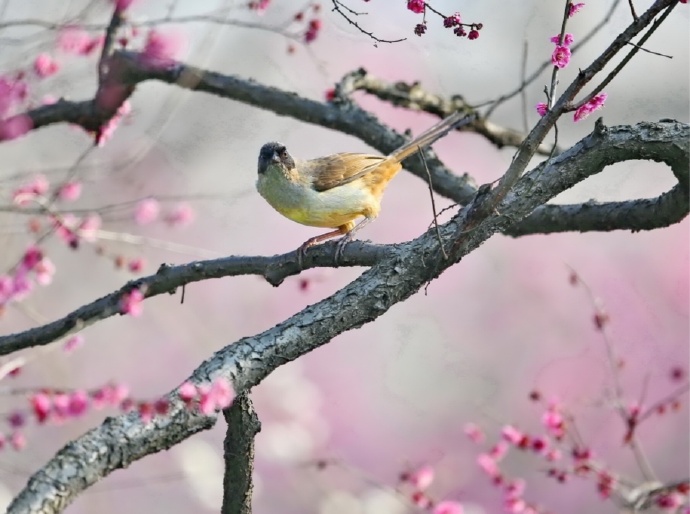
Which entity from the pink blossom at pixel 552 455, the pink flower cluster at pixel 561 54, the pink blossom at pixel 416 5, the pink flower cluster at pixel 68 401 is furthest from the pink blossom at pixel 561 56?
the pink blossom at pixel 552 455

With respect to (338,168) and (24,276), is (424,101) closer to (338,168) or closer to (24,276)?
(338,168)

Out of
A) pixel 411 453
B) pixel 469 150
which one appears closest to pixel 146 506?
pixel 411 453

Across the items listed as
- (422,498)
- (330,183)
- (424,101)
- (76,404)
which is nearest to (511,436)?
(422,498)

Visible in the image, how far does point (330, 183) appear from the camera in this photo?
3494 mm

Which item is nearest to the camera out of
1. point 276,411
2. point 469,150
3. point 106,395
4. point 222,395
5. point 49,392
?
point 222,395

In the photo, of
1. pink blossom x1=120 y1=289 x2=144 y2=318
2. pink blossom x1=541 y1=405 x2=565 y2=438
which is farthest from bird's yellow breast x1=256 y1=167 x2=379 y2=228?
pink blossom x1=541 y1=405 x2=565 y2=438

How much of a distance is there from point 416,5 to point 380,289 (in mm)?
758

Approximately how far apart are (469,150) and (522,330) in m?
1.60

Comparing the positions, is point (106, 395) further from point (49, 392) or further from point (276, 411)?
point (276, 411)

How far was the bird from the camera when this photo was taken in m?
3.41

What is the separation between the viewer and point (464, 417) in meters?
6.57

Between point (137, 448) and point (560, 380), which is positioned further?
point (560, 380)

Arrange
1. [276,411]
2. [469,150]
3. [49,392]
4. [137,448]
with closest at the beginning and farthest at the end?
[137,448]
[49,392]
[276,411]
[469,150]

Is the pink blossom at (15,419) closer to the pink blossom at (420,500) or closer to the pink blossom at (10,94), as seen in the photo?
the pink blossom at (10,94)
